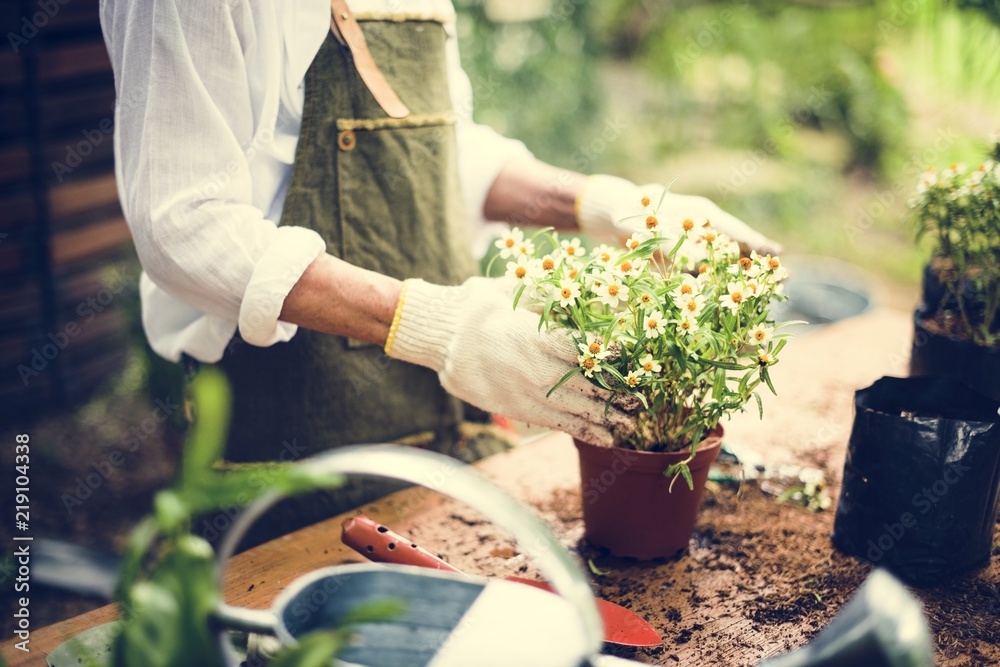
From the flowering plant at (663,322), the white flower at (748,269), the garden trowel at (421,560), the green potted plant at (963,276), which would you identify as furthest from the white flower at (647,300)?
the green potted plant at (963,276)

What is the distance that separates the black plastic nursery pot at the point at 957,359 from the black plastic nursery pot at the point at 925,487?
17 cm

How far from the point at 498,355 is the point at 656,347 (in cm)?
23

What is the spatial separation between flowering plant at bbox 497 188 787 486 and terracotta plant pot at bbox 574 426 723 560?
34mm

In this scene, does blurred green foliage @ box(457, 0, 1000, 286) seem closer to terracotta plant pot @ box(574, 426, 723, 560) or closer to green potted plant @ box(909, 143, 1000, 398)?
green potted plant @ box(909, 143, 1000, 398)

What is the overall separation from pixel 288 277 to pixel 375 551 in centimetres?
40

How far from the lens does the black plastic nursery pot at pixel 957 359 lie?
1.35 meters

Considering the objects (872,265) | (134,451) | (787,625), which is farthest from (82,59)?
(872,265)

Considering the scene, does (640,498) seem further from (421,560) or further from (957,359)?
(957,359)

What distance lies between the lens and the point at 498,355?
1.18 m

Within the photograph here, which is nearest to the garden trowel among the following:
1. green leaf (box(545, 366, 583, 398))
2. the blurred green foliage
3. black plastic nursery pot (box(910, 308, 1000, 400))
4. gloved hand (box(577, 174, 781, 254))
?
green leaf (box(545, 366, 583, 398))

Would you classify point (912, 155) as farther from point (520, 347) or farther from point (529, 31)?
point (520, 347)

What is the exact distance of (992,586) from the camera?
1167mm

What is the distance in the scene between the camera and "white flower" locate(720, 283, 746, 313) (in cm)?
107

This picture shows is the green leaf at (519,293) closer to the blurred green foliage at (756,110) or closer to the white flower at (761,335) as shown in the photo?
the white flower at (761,335)
